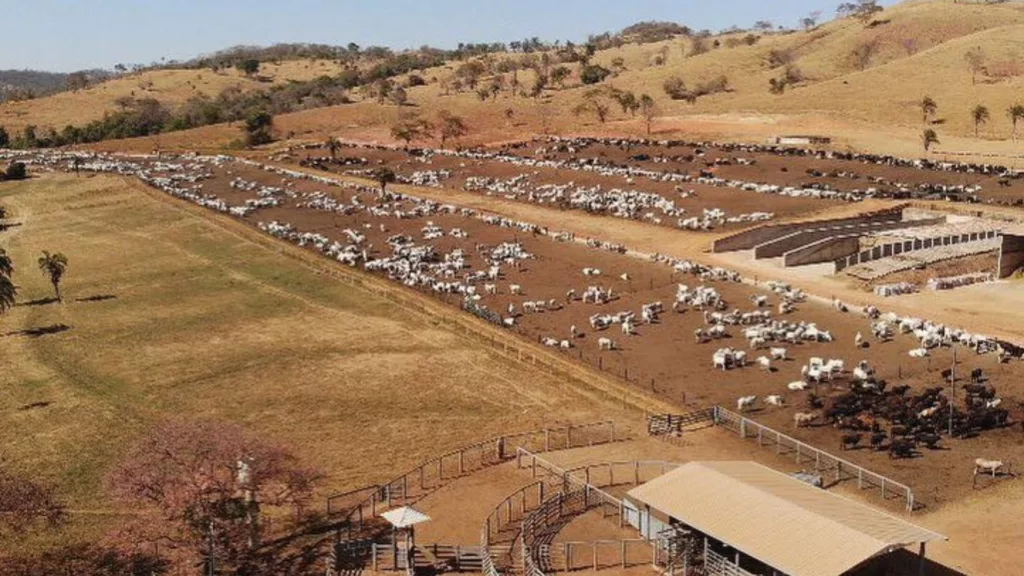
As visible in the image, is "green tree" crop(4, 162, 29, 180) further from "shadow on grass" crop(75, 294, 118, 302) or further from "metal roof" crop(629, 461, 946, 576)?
"metal roof" crop(629, 461, 946, 576)

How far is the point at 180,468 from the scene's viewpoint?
3069cm

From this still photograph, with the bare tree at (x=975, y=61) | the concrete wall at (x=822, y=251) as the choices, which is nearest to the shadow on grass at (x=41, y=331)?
the concrete wall at (x=822, y=251)

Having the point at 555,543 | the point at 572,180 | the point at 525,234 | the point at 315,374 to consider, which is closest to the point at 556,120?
the point at 572,180

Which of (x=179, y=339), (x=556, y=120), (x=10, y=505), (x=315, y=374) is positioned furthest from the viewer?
(x=556, y=120)

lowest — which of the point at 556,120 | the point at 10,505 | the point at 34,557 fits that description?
the point at 34,557

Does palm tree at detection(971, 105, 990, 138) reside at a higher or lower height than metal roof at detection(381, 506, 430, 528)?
higher

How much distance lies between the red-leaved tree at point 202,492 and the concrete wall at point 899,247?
49.4 meters

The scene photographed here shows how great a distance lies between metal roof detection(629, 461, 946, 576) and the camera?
25625 millimetres

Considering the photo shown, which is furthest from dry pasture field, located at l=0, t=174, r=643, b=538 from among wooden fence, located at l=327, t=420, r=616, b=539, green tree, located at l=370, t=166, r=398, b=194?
green tree, located at l=370, t=166, r=398, b=194

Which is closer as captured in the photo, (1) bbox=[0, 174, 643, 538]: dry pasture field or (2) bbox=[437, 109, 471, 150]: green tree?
(1) bbox=[0, 174, 643, 538]: dry pasture field

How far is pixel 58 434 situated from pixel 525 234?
4764 centimetres

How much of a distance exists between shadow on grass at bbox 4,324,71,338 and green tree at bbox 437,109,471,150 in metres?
90.8

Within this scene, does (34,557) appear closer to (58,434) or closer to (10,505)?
(10,505)

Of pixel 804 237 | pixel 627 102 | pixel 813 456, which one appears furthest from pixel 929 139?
pixel 813 456
